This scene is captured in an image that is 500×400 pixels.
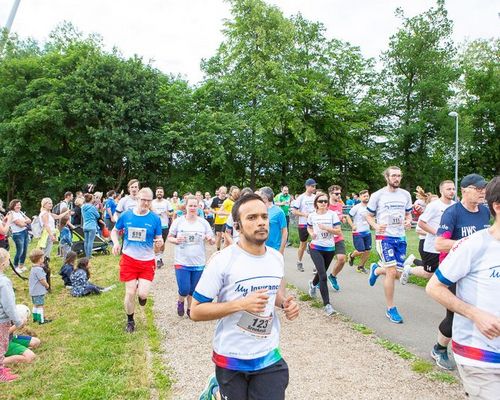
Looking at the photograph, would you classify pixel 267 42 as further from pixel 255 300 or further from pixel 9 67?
pixel 255 300

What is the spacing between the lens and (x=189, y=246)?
698 centimetres

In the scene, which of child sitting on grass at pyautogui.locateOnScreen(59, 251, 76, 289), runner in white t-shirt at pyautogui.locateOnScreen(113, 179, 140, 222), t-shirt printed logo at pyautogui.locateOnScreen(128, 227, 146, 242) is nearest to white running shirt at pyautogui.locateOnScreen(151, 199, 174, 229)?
runner in white t-shirt at pyautogui.locateOnScreen(113, 179, 140, 222)

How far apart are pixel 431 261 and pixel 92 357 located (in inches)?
200

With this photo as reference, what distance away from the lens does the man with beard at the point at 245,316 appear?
110 inches

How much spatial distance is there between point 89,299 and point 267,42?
1114 inches

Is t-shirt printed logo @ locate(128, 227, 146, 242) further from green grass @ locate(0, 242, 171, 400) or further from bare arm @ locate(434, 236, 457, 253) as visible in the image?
bare arm @ locate(434, 236, 457, 253)

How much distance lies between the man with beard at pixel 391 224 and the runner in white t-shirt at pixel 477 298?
4.10 m

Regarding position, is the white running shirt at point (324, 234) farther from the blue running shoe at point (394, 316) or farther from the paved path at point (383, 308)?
the blue running shoe at point (394, 316)

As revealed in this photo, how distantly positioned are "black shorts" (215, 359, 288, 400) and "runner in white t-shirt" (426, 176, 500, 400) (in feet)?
3.72

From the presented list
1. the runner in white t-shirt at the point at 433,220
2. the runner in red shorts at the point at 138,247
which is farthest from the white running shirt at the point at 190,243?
the runner in white t-shirt at the point at 433,220

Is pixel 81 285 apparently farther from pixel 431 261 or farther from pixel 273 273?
pixel 273 273

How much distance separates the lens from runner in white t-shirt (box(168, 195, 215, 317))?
22.8 feet

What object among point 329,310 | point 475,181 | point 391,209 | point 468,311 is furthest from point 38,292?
point 468,311

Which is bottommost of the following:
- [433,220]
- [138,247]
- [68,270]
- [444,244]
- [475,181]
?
[68,270]
